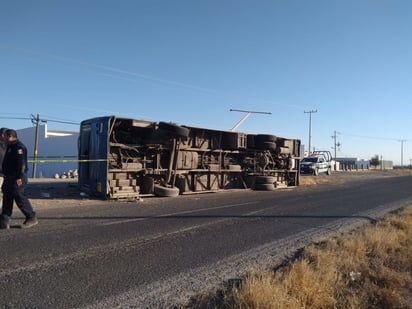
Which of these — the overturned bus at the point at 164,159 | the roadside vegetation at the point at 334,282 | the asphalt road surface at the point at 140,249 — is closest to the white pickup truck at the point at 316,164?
the overturned bus at the point at 164,159

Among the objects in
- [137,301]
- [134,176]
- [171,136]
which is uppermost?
[171,136]

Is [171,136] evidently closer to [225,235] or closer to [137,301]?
[225,235]

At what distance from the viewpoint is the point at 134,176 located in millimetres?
14859

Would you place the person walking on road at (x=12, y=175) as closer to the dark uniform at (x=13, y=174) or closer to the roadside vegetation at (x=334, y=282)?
the dark uniform at (x=13, y=174)

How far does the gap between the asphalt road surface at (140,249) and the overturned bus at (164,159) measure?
225 centimetres

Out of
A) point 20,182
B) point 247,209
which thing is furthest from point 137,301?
point 247,209

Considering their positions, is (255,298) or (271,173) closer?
(255,298)

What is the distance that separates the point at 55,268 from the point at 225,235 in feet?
11.9

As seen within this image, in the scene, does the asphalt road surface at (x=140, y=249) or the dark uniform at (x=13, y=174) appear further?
the dark uniform at (x=13, y=174)

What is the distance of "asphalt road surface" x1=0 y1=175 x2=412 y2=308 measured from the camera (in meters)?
4.64

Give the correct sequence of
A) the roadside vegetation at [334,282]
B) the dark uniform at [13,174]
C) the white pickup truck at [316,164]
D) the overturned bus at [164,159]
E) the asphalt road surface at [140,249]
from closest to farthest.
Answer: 1. the roadside vegetation at [334,282]
2. the asphalt road surface at [140,249]
3. the dark uniform at [13,174]
4. the overturned bus at [164,159]
5. the white pickup truck at [316,164]

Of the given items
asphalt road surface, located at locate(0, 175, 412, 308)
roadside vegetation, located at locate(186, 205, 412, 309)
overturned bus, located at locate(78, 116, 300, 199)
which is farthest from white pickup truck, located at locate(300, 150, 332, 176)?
roadside vegetation, located at locate(186, 205, 412, 309)

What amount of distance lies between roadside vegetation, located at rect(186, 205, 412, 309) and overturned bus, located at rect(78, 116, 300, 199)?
27.8ft

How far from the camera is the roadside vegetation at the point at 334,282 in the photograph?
14.1 feet
